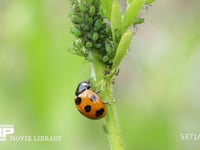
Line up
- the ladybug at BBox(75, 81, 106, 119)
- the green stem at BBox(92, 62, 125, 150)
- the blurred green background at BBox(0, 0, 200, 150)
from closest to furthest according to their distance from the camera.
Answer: the green stem at BBox(92, 62, 125, 150), the ladybug at BBox(75, 81, 106, 119), the blurred green background at BBox(0, 0, 200, 150)

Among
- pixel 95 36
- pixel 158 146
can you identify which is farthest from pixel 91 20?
pixel 158 146

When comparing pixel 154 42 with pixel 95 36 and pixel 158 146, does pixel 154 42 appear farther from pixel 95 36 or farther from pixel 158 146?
pixel 95 36

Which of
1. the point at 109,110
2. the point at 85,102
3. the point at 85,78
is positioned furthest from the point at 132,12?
the point at 85,78

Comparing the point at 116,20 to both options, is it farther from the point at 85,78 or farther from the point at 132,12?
the point at 85,78

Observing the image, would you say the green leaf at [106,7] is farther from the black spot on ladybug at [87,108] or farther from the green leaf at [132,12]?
the black spot on ladybug at [87,108]

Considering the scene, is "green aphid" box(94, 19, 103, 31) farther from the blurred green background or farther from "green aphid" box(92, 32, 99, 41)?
the blurred green background

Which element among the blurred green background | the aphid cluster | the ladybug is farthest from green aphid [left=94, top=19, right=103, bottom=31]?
the blurred green background
